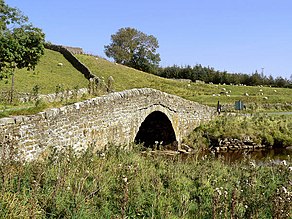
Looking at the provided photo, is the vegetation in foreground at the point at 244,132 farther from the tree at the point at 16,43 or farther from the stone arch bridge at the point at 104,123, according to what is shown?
the tree at the point at 16,43

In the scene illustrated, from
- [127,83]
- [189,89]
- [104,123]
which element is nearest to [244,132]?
[104,123]

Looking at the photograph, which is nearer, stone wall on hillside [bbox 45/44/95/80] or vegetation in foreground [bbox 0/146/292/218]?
vegetation in foreground [bbox 0/146/292/218]

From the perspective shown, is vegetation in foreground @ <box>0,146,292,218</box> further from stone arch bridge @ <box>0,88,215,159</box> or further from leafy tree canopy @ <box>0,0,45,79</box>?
leafy tree canopy @ <box>0,0,45,79</box>

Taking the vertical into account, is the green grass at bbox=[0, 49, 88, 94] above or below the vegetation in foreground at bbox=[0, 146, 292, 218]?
above

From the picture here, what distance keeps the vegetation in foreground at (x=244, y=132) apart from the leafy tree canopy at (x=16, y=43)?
9256 millimetres

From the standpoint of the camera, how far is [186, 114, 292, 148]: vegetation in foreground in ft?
74.7

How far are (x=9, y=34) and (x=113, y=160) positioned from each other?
1030cm

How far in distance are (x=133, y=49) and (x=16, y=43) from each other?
4787 centimetres

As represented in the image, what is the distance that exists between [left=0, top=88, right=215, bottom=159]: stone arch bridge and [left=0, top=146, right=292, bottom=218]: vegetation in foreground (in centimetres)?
70

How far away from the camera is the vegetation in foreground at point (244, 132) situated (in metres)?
22.8

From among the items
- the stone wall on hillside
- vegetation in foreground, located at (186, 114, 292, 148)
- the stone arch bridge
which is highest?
the stone wall on hillside

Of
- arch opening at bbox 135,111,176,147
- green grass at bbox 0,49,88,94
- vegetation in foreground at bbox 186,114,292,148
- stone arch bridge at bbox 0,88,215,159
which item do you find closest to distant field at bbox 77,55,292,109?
green grass at bbox 0,49,88,94

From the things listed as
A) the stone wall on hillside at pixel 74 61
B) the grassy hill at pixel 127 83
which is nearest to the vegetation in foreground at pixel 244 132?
the grassy hill at pixel 127 83

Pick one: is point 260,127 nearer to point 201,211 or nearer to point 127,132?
point 127,132
